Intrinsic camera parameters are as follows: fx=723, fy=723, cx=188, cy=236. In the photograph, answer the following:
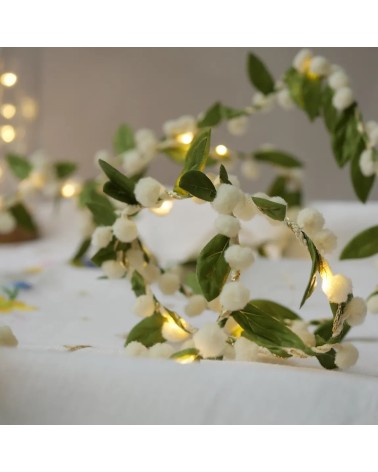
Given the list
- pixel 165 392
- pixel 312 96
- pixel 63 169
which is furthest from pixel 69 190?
pixel 165 392

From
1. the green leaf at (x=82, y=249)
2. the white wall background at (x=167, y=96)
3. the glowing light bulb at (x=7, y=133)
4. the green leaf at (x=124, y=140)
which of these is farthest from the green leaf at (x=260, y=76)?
the white wall background at (x=167, y=96)

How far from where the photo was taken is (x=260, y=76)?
2.67 feet

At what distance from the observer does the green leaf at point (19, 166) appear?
989 mm

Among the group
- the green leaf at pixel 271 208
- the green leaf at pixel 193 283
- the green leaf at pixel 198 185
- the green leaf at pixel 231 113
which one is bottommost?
the green leaf at pixel 193 283

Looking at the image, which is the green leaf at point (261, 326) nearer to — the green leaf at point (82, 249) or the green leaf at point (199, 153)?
the green leaf at point (199, 153)

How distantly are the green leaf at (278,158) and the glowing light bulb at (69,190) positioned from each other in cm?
26

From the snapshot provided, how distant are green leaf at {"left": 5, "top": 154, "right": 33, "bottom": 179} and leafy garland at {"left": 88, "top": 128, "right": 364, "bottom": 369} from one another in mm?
459

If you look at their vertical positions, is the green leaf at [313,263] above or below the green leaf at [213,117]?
below

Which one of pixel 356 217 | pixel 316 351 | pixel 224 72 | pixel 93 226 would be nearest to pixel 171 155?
pixel 93 226

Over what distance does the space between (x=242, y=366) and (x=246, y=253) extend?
0.22 ft

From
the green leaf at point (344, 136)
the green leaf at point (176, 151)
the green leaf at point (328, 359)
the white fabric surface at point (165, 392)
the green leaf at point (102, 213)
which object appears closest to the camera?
the white fabric surface at point (165, 392)

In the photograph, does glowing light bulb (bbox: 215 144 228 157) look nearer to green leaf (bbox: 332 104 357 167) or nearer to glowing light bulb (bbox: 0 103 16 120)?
green leaf (bbox: 332 104 357 167)

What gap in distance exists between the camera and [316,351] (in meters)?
0.48

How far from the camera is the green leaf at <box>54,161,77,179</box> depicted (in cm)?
100
